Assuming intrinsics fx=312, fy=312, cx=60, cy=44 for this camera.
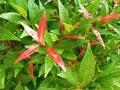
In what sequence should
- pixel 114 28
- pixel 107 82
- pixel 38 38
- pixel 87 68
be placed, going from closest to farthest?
pixel 38 38, pixel 87 68, pixel 107 82, pixel 114 28

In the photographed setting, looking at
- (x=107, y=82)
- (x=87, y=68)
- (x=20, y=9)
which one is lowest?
(x=107, y=82)

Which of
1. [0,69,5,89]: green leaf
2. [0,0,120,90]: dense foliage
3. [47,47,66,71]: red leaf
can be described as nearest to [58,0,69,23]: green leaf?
[0,0,120,90]: dense foliage

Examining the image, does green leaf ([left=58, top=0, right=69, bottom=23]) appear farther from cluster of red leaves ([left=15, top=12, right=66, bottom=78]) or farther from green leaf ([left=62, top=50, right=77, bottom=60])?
cluster of red leaves ([left=15, top=12, right=66, bottom=78])

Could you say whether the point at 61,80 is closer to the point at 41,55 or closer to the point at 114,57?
the point at 41,55

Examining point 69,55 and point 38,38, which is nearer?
point 38,38

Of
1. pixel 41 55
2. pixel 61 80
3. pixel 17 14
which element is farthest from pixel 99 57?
pixel 17 14

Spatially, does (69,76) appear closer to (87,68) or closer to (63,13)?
(87,68)

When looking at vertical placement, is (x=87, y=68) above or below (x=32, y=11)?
below

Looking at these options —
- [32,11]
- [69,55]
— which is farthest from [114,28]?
[32,11]
